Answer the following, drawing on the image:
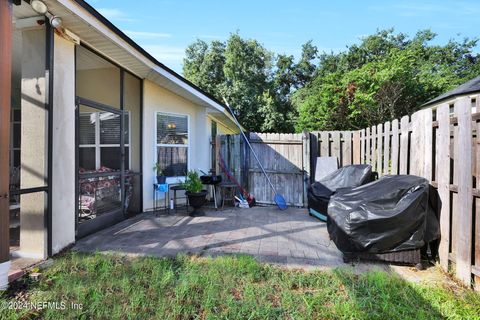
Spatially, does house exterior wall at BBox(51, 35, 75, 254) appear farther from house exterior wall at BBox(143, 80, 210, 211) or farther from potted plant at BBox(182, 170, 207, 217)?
potted plant at BBox(182, 170, 207, 217)

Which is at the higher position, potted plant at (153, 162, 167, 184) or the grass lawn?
potted plant at (153, 162, 167, 184)

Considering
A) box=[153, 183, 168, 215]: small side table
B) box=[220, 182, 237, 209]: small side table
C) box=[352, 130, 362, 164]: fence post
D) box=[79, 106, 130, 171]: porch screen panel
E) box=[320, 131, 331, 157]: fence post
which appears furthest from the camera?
box=[220, 182, 237, 209]: small side table

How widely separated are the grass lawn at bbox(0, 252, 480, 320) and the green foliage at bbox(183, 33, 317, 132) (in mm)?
13947

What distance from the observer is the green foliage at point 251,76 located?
1644 centimetres

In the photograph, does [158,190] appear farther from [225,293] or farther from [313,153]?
[313,153]

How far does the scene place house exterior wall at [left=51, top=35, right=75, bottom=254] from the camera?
3.16m

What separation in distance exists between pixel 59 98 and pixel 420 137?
4.70 metres

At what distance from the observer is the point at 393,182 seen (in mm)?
3072

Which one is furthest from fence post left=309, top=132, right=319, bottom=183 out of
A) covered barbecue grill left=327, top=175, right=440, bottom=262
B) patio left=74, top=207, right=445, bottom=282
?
covered barbecue grill left=327, top=175, right=440, bottom=262

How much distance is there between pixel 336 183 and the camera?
4910mm

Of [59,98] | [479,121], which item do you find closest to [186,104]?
[59,98]

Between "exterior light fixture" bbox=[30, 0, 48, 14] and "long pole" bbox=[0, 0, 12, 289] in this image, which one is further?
"exterior light fixture" bbox=[30, 0, 48, 14]

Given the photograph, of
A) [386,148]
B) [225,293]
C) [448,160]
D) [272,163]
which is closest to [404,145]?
[386,148]

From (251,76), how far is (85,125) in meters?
14.8
